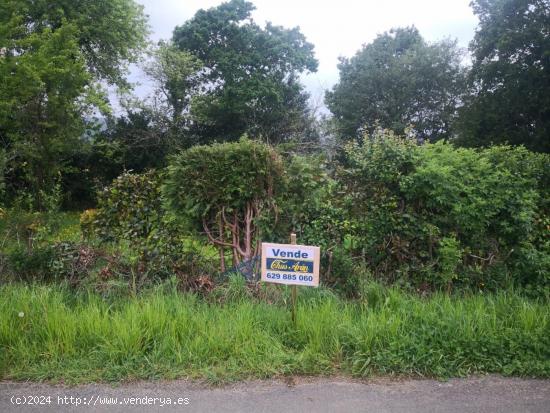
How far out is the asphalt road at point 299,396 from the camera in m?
3.03

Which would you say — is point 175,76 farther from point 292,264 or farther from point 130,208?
point 292,264

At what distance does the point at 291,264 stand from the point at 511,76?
79.6ft

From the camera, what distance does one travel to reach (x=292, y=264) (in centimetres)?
399

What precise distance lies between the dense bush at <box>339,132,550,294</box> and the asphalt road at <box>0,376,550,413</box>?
5.79 feet

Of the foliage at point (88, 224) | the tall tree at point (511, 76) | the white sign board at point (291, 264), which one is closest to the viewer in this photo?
the white sign board at point (291, 264)

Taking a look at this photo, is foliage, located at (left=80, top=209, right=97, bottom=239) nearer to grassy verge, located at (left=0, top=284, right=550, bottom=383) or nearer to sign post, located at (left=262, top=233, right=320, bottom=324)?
grassy verge, located at (left=0, top=284, right=550, bottom=383)

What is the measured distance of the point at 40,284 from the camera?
4.96 m

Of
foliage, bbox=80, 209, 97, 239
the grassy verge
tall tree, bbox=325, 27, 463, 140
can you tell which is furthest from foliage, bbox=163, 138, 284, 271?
tall tree, bbox=325, 27, 463, 140

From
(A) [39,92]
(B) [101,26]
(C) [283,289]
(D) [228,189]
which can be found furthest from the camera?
(B) [101,26]

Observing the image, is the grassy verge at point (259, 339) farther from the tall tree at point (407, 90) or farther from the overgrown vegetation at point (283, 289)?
the tall tree at point (407, 90)

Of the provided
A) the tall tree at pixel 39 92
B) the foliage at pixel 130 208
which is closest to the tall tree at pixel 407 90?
the tall tree at pixel 39 92

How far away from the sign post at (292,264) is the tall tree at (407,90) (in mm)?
25631

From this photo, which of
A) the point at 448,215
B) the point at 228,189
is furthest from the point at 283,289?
the point at 448,215

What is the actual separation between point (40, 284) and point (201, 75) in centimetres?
2480
